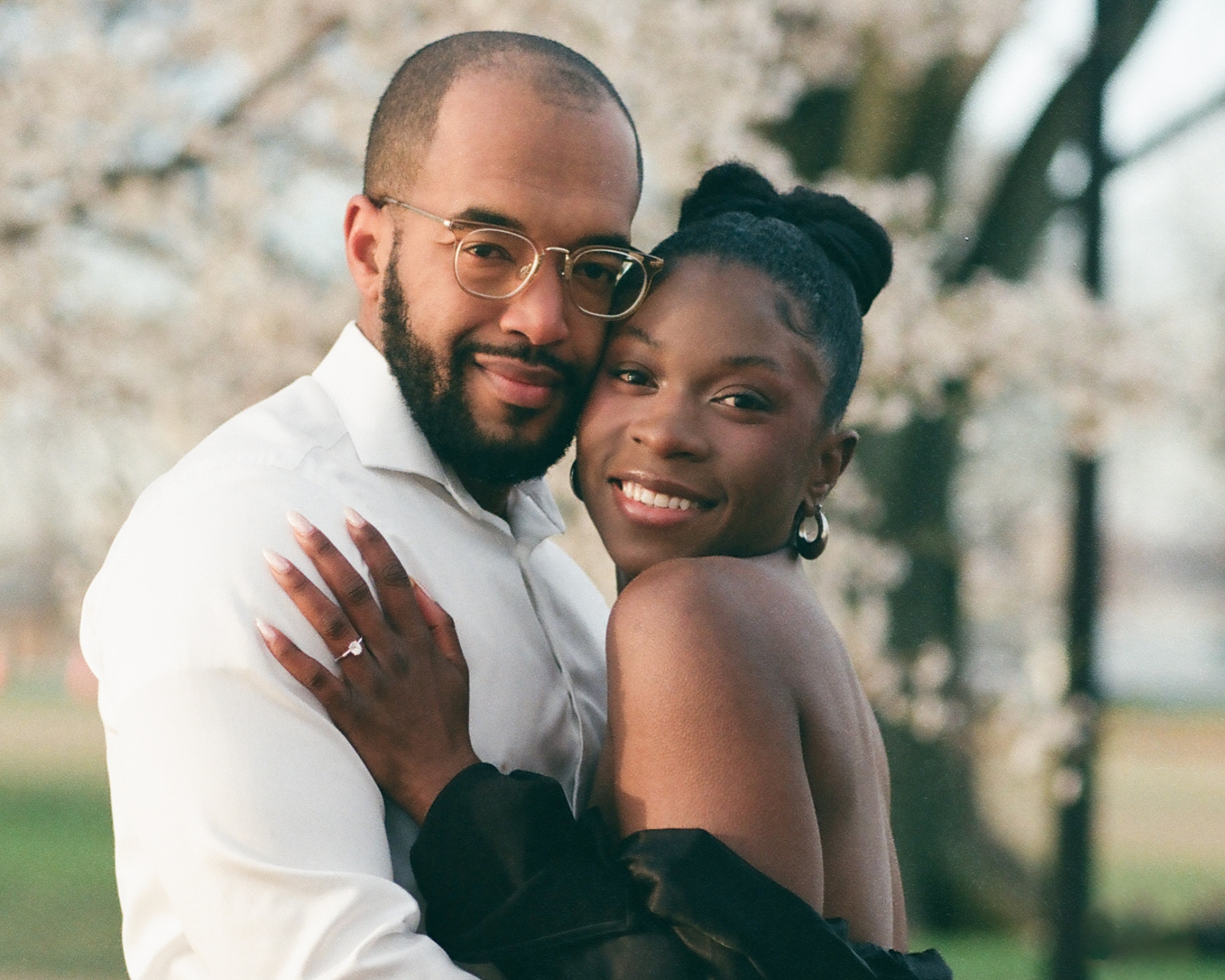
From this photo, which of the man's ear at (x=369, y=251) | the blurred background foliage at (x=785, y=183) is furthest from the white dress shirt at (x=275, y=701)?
the blurred background foliage at (x=785, y=183)

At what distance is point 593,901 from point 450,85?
1.30 meters

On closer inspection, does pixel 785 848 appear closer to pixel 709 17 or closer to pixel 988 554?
pixel 709 17

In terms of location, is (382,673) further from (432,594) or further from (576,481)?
(576,481)

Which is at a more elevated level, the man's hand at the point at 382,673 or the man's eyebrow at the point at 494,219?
the man's eyebrow at the point at 494,219

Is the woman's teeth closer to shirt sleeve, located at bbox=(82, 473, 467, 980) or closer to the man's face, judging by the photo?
the man's face

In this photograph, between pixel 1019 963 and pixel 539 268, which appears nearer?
pixel 539 268

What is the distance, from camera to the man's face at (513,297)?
228 cm

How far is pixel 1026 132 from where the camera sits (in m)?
9.50

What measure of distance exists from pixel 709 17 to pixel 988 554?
4.58 m

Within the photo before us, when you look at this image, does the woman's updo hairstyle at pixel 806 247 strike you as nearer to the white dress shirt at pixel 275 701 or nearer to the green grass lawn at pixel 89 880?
the white dress shirt at pixel 275 701

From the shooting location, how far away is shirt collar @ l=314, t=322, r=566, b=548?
88.6 inches

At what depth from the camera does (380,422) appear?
2.26m

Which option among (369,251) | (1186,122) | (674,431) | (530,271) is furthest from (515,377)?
(1186,122)

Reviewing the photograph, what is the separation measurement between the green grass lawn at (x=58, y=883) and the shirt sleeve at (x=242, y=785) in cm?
738
